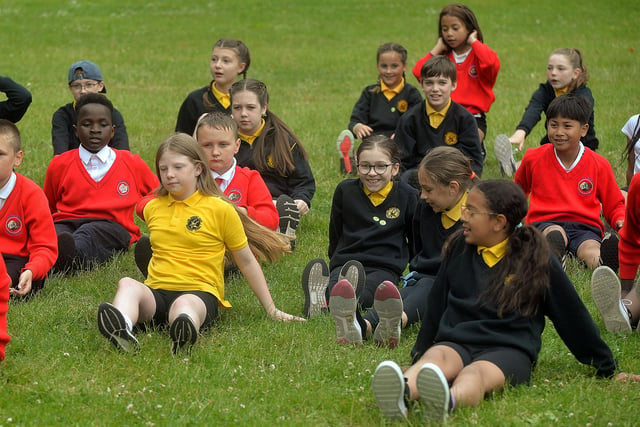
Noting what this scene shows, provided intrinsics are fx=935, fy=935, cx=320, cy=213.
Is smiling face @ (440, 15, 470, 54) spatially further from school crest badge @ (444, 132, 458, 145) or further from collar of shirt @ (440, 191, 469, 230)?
collar of shirt @ (440, 191, 469, 230)

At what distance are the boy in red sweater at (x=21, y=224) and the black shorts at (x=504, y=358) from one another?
10.2 feet

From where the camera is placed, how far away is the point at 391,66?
34.5 feet

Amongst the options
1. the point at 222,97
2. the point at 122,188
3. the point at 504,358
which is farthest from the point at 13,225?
the point at 504,358

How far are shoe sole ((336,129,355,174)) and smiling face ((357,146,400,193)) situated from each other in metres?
4.05

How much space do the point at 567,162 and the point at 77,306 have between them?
13.2ft

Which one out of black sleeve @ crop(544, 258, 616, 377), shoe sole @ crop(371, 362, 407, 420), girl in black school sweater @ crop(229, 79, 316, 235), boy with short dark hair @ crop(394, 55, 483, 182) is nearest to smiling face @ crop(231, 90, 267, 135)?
girl in black school sweater @ crop(229, 79, 316, 235)

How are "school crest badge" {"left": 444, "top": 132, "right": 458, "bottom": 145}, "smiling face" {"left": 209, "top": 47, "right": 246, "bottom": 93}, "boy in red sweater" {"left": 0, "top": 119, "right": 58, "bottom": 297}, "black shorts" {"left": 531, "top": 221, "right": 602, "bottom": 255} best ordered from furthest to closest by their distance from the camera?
"smiling face" {"left": 209, "top": 47, "right": 246, "bottom": 93}
"school crest badge" {"left": 444, "top": 132, "right": 458, "bottom": 145}
"black shorts" {"left": 531, "top": 221, "right": 602, "bottom": 255}
"boy in red sweater" {"left": 0, "top": 119, "right": 58, "bottom": 297}

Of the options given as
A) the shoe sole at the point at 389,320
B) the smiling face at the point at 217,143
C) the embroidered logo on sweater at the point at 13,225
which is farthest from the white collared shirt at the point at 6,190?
the shoe sole at the point at 389,320

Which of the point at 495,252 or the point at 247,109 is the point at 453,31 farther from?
the point at 495,252

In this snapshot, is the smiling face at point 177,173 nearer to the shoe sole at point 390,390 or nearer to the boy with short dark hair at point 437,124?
the shoe sole at point 390,390

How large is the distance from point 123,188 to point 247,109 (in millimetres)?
1257

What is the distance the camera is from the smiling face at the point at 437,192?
602 centimetres

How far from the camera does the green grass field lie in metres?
4.83

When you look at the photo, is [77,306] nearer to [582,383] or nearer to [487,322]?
[487,322]
